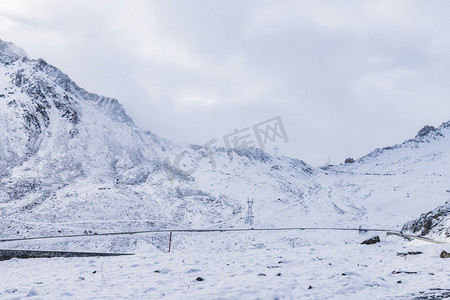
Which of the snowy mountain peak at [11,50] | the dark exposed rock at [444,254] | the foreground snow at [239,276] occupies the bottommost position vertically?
the foreground snow at [239,276]

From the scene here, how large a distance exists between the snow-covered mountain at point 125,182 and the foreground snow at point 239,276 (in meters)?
25.6

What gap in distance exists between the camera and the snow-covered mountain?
40.0m

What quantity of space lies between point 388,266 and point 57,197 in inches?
1628

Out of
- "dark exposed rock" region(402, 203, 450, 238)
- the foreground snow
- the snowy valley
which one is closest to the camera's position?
the foreground snow

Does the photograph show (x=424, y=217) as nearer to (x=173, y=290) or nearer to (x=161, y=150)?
(x=173, y=290)

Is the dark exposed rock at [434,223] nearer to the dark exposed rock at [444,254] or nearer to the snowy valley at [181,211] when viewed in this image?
the snowy valley at [181,211]

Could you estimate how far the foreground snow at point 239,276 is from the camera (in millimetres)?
7762

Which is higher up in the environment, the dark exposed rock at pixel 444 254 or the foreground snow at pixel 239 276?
the dark exposed rock at pixel 444 254

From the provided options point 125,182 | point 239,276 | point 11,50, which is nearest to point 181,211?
point 125,182

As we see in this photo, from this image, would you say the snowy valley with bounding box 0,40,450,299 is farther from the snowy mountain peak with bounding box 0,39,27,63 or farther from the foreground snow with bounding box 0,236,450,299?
the snowy mountain peak with bounding box 0,39,27,63

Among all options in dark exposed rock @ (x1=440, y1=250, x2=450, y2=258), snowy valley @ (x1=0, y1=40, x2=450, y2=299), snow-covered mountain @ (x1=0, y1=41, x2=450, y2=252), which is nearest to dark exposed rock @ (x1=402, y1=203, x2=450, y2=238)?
snowy valley @ (x1=0, y1=40, x2=450, y2=299)

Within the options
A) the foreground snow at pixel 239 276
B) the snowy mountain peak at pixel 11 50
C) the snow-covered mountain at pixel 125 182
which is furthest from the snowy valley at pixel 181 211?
the snowy mountain peak at pixel 11 50

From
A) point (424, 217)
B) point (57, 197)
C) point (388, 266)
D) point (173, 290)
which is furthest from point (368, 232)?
point (57, 197)

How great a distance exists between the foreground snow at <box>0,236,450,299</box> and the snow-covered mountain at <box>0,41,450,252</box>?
25609 mm
